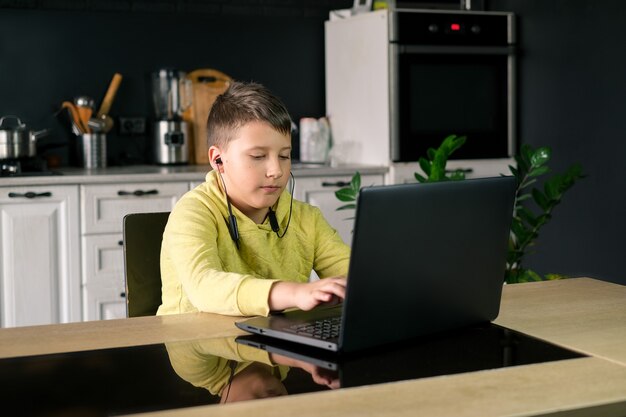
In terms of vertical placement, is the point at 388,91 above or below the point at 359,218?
above

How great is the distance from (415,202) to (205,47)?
3.33m

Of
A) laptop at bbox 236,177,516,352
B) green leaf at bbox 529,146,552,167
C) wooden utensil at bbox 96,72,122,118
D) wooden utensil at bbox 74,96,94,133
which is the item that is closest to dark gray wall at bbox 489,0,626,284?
green leaf at bbox 529,146,552,167

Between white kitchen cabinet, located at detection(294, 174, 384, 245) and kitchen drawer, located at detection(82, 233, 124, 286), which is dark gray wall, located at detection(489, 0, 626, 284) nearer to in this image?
white kitchen cabinet, located at detection(294, 174, 384, 245)

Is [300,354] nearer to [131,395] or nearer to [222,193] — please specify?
[131,395]

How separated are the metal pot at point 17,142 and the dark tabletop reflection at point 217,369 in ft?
8.67

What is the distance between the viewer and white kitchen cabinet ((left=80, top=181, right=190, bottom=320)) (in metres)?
3.86

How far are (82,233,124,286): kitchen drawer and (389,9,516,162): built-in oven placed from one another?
4.10ft

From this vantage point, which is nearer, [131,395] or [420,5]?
[131,395]

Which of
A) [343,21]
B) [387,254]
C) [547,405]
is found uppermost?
[343,21]

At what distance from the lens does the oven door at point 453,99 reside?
4.23 metres

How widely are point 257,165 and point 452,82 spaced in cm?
261

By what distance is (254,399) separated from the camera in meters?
1.21

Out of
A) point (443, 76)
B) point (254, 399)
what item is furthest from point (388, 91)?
point (254, 399)

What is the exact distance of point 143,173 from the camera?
394 centimetres
